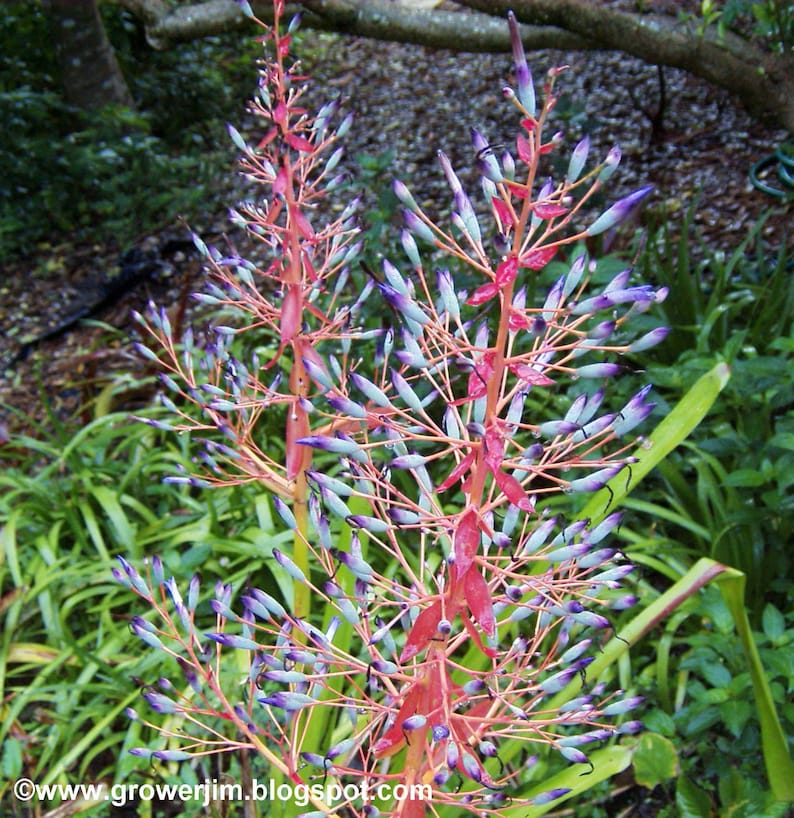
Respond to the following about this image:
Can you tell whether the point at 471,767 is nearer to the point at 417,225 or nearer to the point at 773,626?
the point at 417,225

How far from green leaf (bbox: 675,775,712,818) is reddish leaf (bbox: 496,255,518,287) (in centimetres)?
138

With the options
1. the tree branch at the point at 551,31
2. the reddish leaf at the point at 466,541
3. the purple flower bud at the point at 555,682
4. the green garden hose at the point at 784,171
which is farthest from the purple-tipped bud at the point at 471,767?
the tree branch at the point at 551,31

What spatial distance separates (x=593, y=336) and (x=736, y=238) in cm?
345

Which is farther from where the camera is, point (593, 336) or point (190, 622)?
point (190, 622)

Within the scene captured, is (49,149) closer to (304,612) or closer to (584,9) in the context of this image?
(584,9)

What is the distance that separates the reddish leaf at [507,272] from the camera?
2.78 feet

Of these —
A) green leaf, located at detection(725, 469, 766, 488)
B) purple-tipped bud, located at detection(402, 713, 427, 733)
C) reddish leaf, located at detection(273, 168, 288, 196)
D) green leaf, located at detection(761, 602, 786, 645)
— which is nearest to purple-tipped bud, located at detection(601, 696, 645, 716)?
purple-tipped bud, located at detection(402, 713, 427, 733)

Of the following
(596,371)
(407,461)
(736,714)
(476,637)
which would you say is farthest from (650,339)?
(736,714)


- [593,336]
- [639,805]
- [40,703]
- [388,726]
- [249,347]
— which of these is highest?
[593,336]

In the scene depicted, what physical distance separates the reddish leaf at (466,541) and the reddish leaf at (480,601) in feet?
0.08

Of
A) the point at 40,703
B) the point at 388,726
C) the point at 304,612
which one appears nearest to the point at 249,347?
the point at 40,703

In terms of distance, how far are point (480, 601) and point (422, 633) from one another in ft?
0.32

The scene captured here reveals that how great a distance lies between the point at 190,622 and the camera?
1152mm

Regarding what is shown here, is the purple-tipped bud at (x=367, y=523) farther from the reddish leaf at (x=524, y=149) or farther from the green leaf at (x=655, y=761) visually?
the green leaf at (x=655, y=761)
